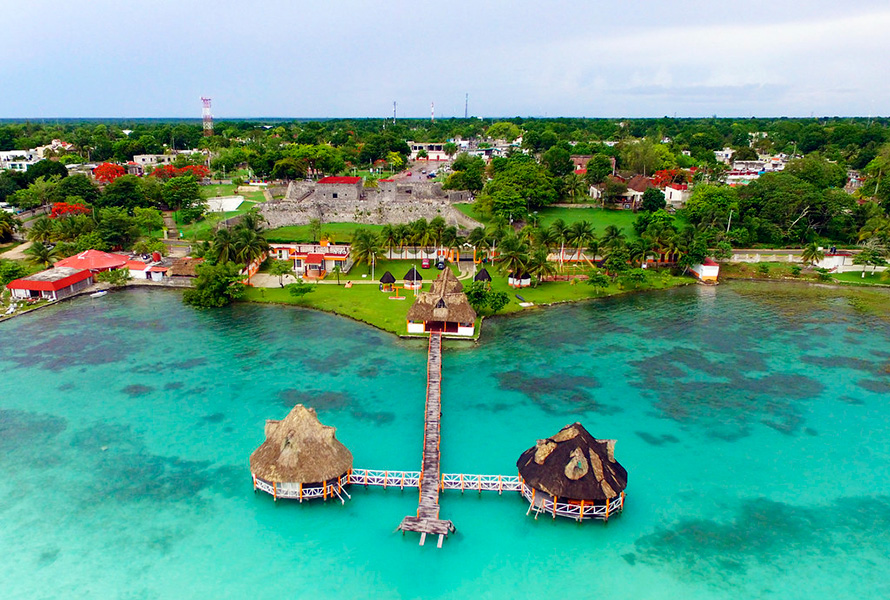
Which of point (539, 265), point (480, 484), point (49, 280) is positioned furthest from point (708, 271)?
point (49, 280)

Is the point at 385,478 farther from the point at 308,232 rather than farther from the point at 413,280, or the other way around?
the point at 308,232

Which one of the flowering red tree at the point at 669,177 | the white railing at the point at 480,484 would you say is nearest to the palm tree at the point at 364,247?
the white railing at the point at 480,484

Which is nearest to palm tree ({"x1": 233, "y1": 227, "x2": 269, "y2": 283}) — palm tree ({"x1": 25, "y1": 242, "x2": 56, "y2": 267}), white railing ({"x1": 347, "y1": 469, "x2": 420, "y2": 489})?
palm tree ({"x1": 25, "y1": 242, "x2": 56, "y2": 267})

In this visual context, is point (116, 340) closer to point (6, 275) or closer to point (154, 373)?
point (154, 373)

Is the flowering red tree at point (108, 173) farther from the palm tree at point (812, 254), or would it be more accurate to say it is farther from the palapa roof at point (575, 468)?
the palm tree at point (812, 254)

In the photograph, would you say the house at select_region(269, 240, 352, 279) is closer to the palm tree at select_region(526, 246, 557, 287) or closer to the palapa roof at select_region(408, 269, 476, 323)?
the palapa roof at select_region(408, 269, 476, 323)
